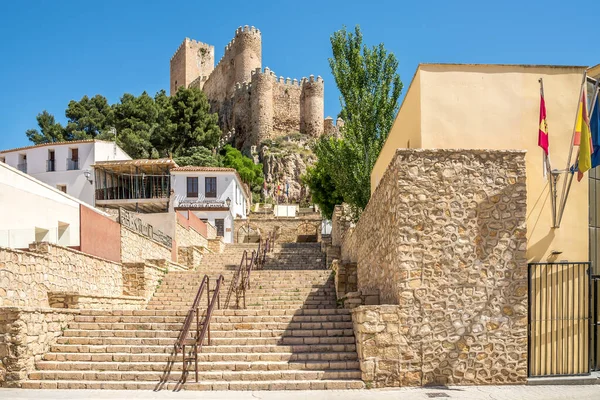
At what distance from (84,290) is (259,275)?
5375 millimetres

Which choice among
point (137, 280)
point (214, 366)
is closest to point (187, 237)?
point (137, 280)

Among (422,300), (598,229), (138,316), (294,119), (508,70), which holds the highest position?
(294,119)

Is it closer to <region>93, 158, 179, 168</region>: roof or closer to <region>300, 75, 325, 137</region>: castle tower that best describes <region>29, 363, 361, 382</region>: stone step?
<region>93, 158, 179, 168</region>: roof

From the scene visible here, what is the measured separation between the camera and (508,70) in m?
9.60

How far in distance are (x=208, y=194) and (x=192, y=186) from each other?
110 centimetres

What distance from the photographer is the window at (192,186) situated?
33028 mm

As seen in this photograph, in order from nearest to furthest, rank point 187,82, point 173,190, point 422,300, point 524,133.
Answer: point 422,300 → point 524,133 → point 173,190 → point 187,82

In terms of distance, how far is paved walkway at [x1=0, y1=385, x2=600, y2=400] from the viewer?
8.04 meters

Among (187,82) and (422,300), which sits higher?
(187,82)

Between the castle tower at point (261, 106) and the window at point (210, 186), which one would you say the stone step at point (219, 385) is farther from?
the castle tower at point (261, 106)

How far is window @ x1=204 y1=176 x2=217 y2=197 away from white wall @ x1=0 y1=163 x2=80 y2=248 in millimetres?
18460

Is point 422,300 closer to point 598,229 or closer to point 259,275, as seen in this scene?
point 598,229

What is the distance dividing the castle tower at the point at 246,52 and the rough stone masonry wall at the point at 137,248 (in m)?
45.7

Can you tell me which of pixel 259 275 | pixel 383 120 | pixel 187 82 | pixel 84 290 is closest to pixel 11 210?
pixel 84 290
